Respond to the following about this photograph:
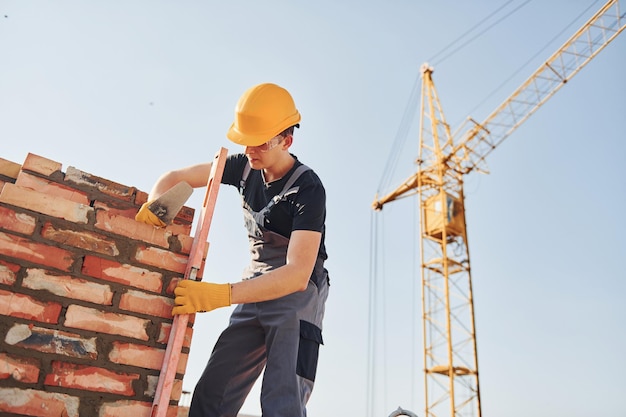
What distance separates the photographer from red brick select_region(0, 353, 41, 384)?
60.1 inches

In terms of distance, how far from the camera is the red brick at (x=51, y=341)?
157 cm

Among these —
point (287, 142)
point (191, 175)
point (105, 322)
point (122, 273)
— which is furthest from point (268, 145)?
point (105, 322)

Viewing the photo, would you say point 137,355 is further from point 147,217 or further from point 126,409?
point 147,217

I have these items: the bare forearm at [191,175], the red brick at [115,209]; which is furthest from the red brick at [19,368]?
the bare forearm at [191,175]

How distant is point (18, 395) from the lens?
4.99 feet

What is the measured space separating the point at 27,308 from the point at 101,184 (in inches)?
24.0

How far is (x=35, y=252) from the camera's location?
1.68 m

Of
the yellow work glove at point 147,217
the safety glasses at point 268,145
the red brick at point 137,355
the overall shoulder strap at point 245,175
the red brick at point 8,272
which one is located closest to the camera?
the red brick at point 8,272

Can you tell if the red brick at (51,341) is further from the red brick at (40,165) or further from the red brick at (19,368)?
the red brick at (40,165)

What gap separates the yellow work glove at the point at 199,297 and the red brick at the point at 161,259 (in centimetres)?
13

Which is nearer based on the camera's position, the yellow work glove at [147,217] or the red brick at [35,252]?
the red brick at [35,252]

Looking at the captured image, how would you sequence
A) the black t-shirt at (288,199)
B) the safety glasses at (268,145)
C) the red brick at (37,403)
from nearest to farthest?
the red brick at (37,403), the black t-shirt at (288,199), the safety glasses at (268,145)

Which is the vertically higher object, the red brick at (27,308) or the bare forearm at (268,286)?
the bare forearm at (268,286)

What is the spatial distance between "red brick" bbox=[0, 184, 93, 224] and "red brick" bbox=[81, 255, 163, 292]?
0.54 ft
